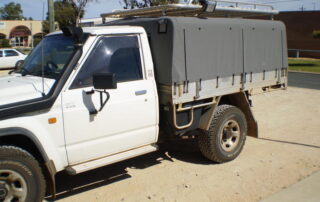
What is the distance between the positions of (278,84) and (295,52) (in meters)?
30.2

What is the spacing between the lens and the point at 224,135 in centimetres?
574

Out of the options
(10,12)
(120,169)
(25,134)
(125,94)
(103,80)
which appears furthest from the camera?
(10,12)

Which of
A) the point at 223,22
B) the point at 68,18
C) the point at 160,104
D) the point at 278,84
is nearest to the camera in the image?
the point at 160,104

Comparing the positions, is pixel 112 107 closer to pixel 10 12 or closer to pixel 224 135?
pixel 224 135

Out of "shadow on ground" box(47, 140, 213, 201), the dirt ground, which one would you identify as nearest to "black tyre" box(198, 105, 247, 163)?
the dirt ground

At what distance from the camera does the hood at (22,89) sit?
148 inches

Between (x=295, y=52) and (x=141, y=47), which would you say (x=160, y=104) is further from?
(x=295, y=52)

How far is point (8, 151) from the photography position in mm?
3605

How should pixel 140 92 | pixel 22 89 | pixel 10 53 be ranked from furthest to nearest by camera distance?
pixel 10 53, pixel 140 92, pixel 22 89

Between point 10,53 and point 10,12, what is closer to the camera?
point 10,53

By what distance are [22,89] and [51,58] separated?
69 centimetres

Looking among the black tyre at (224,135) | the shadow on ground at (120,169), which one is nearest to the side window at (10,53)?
the shadow on ground at (120,169)

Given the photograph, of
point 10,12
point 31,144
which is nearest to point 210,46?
point 31,144

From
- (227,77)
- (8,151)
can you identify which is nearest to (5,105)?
(8,151)
